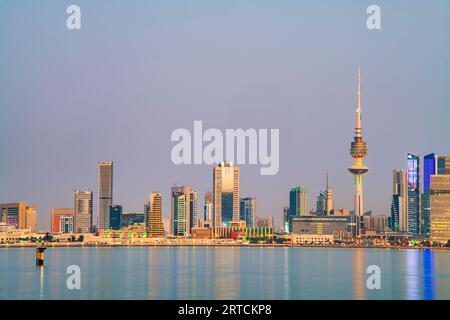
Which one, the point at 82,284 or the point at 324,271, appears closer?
the point at 82,284

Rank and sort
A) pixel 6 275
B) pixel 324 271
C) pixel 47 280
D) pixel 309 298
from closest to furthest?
pixel 309 298 < pixel 47 280 < pixel 6 275 < pixel 324 271

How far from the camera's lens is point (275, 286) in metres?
106

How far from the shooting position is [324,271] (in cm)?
14300
